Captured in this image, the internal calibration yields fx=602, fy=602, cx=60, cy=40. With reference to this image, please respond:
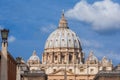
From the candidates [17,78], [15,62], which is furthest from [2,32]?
[17,78]

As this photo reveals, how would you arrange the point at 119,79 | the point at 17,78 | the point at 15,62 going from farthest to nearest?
the point at 119,79 < the point at 17,78 < the point at 15,62

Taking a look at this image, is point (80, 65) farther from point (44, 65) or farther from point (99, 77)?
point (99, 77)

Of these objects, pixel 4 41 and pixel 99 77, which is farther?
pixel 99 77

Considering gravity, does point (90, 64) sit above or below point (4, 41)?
above

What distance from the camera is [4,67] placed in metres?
37.8

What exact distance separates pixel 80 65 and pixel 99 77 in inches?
3913

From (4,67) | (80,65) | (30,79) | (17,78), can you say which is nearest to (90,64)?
(80,65)

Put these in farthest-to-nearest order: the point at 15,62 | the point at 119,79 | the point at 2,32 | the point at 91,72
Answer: the point at 91,72 → the point at 119,79 → the point at 15,62 → the point at 2,32

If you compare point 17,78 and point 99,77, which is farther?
point 99,77

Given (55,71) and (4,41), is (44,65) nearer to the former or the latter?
(55,71)

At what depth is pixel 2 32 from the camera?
37.5 m

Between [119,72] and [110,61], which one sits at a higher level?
[110,61]

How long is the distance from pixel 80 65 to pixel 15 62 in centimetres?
13906

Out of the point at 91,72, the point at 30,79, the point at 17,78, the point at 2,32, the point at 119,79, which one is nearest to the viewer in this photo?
the point at 2,32
